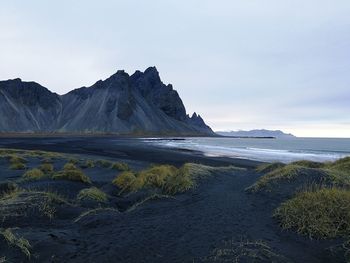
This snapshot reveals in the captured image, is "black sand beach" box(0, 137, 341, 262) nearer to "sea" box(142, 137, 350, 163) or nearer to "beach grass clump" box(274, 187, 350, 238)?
"beach grass clump" box(274, 187, 350, 238)

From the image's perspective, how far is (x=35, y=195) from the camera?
11.4 meters

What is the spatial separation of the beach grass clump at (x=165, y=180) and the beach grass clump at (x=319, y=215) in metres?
5.35

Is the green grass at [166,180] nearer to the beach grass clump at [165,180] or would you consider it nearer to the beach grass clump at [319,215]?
the beach grass clump at [165,180]

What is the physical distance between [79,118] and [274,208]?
185 m

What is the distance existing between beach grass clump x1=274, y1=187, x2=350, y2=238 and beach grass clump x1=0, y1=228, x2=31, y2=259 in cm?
612

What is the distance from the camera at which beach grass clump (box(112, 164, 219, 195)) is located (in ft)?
47.2

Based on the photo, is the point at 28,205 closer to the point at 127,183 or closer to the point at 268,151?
the point at 127,183

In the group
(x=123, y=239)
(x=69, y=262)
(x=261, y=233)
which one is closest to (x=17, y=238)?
(x=69, y=262)

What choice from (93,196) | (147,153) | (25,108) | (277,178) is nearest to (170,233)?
(93,196)

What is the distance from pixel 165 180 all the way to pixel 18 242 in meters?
9.43

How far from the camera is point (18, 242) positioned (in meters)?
7.62

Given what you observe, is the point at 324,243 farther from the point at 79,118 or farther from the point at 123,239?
the point at 79,118

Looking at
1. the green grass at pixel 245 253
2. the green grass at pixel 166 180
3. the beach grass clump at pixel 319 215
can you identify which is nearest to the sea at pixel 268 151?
the green grass at pixel 166 180

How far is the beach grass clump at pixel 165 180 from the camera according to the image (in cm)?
1438
